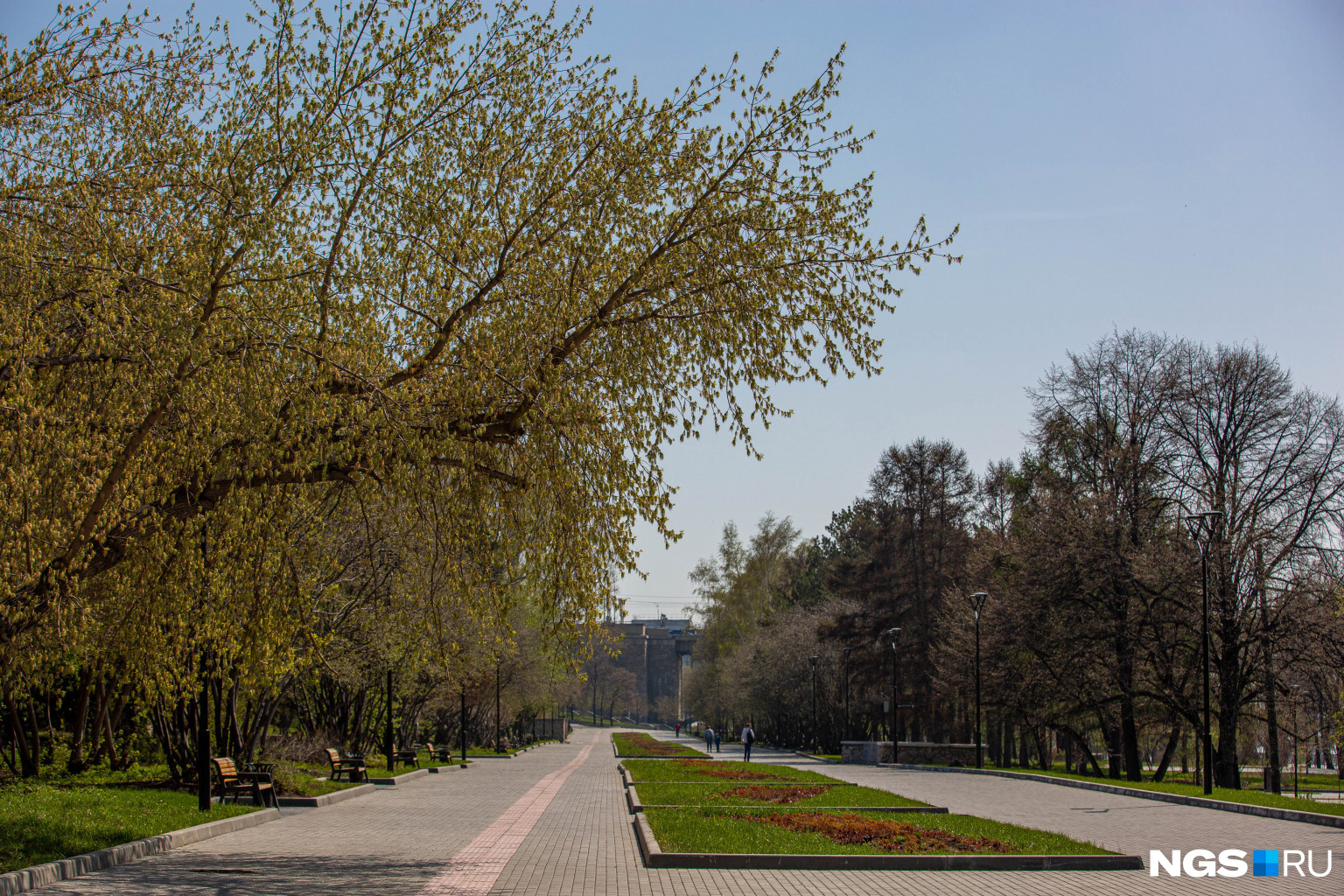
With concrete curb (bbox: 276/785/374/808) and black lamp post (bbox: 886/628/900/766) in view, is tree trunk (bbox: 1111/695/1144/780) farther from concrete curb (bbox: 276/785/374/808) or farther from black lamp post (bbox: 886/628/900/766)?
concrete curb (bbox: 276/785/374/808)

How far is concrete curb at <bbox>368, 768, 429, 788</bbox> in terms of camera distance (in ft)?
80.9

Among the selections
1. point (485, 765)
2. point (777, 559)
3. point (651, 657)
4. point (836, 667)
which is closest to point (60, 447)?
point (485, 765)

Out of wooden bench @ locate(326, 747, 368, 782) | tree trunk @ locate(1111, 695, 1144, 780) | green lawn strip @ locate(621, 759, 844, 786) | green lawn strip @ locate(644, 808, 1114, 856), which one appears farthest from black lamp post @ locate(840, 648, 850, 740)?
green lawn strip @ locate(644, 808, 1114, 856)

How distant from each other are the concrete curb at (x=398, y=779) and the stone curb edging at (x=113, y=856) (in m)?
9.66

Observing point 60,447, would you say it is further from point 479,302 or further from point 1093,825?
point 1093,825

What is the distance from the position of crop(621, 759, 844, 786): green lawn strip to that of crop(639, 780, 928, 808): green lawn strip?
2.04 meters

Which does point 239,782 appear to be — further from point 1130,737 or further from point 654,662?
point 654,662

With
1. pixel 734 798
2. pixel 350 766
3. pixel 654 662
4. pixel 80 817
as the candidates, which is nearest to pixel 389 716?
pixel 350 766

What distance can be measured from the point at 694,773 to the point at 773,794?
25.5 feet

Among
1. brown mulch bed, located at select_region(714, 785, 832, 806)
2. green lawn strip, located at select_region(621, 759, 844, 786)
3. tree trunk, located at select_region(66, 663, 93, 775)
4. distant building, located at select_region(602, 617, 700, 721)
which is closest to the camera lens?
brown mulch bed, located at select_region(714, 785, 832, 806)

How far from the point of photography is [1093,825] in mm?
16188

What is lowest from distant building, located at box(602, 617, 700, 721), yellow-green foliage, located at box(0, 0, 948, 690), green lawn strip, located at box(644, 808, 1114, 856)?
distant building, located at box(602, 617, 700, 721)

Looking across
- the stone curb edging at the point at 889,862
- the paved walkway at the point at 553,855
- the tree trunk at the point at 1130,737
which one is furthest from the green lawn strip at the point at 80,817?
the tree trunk at the point at 1130,737

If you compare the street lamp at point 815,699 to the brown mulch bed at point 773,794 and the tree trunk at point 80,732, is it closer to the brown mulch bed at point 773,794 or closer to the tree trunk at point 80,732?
the brown mulch bed at point 773,794
